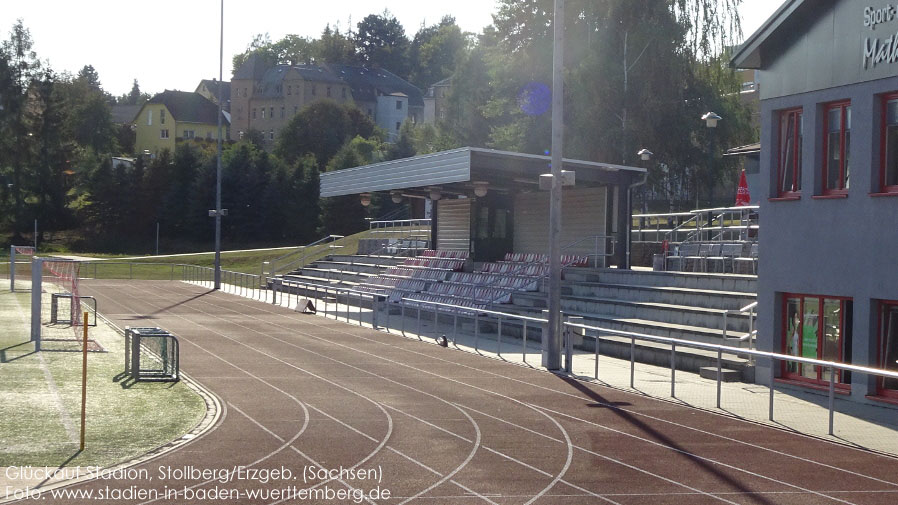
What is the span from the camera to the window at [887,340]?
50.0 feet

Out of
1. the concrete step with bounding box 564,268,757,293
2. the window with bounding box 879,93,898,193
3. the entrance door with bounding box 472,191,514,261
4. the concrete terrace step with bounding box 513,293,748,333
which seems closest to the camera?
the window with bounding box 879,93,898,193

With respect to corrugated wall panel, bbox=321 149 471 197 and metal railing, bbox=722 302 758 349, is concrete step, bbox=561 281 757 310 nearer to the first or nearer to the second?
metal railing, bbox=722 302 758 349

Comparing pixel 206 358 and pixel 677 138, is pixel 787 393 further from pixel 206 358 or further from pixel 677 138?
pixel 677 138

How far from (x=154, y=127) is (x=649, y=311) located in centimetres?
9970

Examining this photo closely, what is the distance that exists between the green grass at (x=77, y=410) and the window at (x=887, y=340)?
32.7 ft

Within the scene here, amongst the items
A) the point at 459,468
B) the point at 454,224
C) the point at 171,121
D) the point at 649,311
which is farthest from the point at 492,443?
the point at 171,121

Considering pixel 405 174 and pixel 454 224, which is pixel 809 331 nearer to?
pixel 405 174

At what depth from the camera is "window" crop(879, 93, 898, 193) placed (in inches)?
615

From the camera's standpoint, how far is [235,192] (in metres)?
80.9

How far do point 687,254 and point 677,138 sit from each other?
18251mm

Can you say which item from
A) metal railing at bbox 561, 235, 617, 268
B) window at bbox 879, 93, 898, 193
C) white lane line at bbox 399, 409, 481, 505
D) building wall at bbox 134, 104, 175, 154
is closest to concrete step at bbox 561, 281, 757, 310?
metal railing at bbox 561, 235, 617, 268

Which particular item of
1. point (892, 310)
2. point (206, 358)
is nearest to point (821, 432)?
point (892, 310)

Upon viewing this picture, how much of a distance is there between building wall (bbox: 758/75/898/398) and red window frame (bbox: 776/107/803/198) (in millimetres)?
93

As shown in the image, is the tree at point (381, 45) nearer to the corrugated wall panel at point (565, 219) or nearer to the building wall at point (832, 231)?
the corrugated wall panel at point (565, 219)
